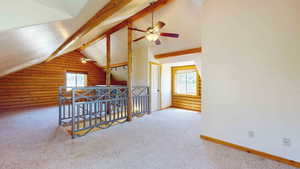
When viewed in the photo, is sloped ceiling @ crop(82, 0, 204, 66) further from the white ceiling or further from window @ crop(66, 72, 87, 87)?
window @ crop(66, 72, 87, 87)

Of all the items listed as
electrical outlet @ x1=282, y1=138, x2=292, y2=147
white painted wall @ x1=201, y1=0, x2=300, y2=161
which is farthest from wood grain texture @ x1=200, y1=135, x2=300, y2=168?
electrical outlet @ x1=282, y1=138, x2=292, y2=147

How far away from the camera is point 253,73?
2.14 metres

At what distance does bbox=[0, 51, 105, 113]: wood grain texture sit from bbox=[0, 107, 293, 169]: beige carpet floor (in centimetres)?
363

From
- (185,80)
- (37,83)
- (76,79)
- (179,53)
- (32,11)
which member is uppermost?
(179,53)

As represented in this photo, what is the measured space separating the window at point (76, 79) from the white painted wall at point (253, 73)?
24.9 ft

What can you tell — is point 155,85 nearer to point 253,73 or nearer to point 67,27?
point 253,73

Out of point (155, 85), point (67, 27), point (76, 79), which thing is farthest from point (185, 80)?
point (76, 79)

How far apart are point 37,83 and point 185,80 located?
24.9ft

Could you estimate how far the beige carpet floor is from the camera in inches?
72.3

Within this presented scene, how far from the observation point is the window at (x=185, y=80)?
223 inches

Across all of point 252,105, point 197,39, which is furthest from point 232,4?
point 252,105

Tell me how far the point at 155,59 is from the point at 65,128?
4.01 m

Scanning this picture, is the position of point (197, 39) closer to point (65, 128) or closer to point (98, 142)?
point (98, 142)

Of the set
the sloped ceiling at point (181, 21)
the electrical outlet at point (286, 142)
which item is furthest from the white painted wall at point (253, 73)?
the sloped ceiling at point (181, 21)
